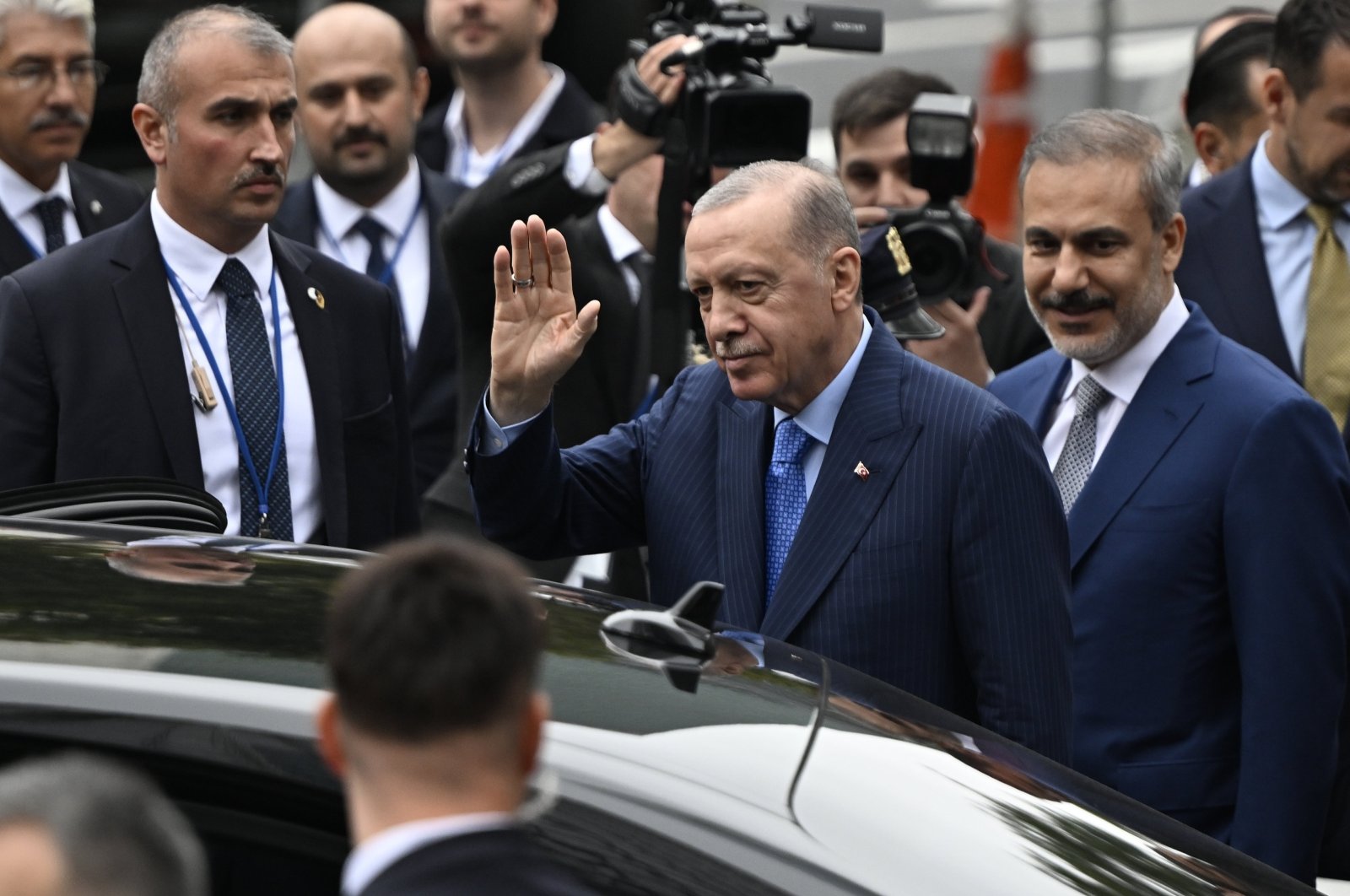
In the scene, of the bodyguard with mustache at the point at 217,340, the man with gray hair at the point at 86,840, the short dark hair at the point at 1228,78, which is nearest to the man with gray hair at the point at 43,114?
the bodyguard with mustache at the point at 217,340

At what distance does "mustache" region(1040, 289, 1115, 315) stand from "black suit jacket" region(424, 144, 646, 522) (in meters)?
1.28

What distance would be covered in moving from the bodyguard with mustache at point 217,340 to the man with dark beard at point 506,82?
1899 mm

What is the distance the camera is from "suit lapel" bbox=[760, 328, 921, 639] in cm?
329

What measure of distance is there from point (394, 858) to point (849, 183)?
412 centimetres

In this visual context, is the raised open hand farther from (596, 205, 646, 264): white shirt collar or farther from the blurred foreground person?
the blurred foreground person

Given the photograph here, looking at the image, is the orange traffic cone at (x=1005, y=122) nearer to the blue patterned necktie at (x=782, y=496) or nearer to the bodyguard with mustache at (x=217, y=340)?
the bodyguard with mustache at (x=217, y=340)

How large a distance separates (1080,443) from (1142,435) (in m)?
0.17

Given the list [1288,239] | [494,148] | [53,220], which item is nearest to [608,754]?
[1288,239]

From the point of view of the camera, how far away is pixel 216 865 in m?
1.97

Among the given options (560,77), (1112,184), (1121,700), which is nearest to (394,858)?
(1121,700)

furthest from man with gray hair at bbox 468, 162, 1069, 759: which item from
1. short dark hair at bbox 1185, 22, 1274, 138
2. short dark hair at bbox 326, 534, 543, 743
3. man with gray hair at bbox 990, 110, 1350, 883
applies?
short dark hair at bbox 1185, 22, 1274, 138

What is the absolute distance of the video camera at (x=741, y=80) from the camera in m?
4.59

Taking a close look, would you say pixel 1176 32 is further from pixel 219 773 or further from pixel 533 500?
pixel 219 773

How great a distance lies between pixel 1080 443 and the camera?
157 inches
